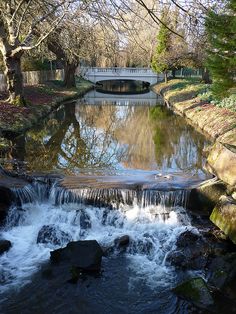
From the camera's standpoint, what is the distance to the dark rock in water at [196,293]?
7129mm

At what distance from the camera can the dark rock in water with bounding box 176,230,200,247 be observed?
943cm

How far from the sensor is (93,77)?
60812mm

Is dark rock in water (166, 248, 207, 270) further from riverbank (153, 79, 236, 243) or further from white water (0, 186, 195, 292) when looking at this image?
riverbank (153, 79, 236, 243)

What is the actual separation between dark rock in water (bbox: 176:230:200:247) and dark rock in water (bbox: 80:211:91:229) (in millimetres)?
2471

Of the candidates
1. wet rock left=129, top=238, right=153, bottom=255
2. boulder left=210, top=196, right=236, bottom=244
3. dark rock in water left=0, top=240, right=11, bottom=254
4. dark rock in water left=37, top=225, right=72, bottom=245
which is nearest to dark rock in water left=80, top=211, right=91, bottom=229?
dark rock in water left=37, top=225, right=72, bottom=245

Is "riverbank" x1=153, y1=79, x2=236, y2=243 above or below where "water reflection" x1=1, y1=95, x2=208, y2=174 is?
above

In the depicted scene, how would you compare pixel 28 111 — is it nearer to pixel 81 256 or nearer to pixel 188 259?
pixel 81 256

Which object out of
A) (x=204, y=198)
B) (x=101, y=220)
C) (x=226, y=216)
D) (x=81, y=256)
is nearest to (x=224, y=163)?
(x=204, y=198)

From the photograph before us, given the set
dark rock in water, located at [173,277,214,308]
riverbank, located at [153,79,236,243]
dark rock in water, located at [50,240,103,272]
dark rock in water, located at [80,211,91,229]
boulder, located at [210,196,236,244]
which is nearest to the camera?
dark rock in water, located at [173,277,214,308]

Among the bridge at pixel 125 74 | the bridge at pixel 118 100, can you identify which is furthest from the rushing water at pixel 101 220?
the bridge at pixel 125 74

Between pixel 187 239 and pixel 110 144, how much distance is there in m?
9.57

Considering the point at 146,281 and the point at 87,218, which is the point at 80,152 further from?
the point at 146,281

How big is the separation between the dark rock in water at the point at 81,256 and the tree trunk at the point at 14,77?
1539cm

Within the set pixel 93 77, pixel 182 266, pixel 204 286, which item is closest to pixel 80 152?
pixel 182 266
